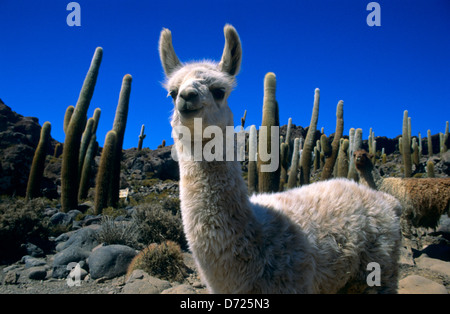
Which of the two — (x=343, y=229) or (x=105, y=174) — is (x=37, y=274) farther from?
(x=105, y=174)

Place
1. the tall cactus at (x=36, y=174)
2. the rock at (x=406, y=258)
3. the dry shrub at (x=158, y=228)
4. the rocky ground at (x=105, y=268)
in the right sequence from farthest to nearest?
the tall cactus at (x=36, y=174), the dry shrub at (x=158, y=228), the rock at (x=406, y=258), the rocky ground at (x=105, y=268)

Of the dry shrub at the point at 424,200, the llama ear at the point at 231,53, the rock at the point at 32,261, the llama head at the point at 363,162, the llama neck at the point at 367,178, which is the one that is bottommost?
the rock at the point at 32,261

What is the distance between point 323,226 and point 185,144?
138 cm

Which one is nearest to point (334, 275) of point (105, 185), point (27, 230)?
point (27, 230)

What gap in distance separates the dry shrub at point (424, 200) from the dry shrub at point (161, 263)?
5545mm

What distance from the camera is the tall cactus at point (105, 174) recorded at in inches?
415

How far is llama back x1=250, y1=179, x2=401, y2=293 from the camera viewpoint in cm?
244

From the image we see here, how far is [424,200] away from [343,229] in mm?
5629

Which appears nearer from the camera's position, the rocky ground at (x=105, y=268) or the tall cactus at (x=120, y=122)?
the rocky ground at (x=105, y=268)

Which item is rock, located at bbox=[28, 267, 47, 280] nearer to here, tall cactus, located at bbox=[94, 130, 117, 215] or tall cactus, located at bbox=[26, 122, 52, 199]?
tall cactus, located at bbox=[94, 130, 117, 215]

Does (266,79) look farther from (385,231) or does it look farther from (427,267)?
(385,231)

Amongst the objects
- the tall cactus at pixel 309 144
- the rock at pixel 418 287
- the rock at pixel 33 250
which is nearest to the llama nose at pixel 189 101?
the rock at pixel 418 287

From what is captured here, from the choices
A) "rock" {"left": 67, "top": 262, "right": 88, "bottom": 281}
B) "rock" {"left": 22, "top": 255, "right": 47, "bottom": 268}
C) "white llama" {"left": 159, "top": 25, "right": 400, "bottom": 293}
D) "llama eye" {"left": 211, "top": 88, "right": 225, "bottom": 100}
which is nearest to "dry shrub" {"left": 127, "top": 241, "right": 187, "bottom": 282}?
"rock" {"left": 67, "top": 262, "right": 88, "bottom": 281}

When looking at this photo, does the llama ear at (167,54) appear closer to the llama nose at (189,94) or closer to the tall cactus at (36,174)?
the llama nose at (189,94)
